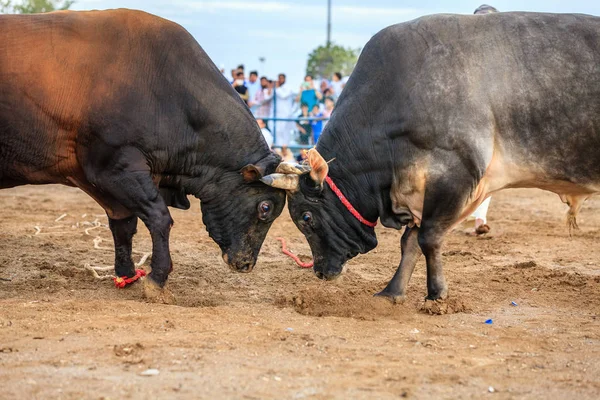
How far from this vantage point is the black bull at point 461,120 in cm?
655

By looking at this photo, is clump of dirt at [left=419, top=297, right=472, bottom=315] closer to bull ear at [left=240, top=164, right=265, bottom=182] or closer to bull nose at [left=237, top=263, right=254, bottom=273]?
bull nose at [left=237, top=263, right=254, bottom=273]

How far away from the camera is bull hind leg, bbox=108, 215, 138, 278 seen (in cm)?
753

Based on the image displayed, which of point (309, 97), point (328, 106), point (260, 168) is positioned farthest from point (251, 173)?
point (309, 97)

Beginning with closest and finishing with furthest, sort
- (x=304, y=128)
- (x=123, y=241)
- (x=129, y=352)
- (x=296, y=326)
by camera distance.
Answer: (x=129, y=352) < (x=296, y=326) < (x=123, y=241) < (x=304, y=128)

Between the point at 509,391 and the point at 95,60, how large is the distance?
3966 mm

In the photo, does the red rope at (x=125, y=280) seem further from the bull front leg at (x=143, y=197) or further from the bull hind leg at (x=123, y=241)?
the bull front leg at (x=143, y=197)

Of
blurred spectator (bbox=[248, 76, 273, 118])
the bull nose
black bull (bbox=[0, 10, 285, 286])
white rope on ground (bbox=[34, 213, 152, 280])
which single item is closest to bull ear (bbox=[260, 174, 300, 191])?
black bull (bbox=[0, 10, 285, 286])

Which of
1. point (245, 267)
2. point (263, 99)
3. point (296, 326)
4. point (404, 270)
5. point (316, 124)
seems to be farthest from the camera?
point (263, 99)

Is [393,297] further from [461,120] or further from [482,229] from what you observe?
[482,229]

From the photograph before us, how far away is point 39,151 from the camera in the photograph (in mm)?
6723

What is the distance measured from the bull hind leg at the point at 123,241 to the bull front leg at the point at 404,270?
2172 millimetres

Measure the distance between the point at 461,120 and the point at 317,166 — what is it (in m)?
1.14

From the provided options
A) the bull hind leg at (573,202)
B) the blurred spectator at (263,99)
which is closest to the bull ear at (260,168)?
the bull hind leg at (573,202)

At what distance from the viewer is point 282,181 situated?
6945 millimetres
